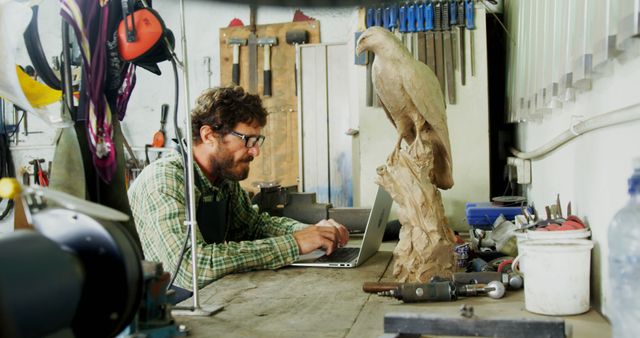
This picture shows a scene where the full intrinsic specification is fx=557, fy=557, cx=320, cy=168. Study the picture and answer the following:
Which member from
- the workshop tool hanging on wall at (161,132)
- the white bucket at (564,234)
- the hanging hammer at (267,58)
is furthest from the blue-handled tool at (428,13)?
the workshop tool hanging on wall at (161,132)

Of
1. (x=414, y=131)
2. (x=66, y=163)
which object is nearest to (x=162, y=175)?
(x=66, y=163)

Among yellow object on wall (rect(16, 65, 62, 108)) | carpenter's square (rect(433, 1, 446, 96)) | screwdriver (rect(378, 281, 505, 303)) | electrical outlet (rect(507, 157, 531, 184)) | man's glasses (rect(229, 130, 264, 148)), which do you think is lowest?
screwdriver (rect(378, 281, 505, 303))

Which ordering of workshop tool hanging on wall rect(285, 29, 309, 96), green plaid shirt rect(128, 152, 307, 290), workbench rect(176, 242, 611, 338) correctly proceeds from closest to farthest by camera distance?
workbench rect(176, 242, 611, 338) < green plaid shirt rect(128, 152, 307, 290) < workshop tool hanging on wall rect(285, 29, 309, 96)

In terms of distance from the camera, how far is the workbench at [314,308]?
1091mm

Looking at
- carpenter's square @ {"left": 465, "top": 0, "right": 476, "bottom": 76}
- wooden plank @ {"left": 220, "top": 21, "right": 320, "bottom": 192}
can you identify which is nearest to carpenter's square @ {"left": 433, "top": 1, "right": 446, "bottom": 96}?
carpenter's square @ {"left": 465, "top": 0, "right": 476, "bottom": 76}

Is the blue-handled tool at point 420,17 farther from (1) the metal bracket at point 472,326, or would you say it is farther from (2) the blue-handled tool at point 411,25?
(1) the metal bracket at point 472,326

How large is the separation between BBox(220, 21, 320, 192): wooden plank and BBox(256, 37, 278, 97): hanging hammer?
0.11 feet

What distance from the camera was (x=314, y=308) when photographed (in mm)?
1264

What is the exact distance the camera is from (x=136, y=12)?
49.9 inches

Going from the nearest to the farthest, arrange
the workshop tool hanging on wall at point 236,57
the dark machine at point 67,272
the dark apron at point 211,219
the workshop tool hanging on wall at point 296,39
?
the dark machine at point 67,272, the dark apron at point 211,219, the workshop tool hanging on wall at point 296,39, the workshop tool hanging on wall at point 236,57

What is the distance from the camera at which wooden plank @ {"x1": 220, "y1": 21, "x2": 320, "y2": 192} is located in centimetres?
421

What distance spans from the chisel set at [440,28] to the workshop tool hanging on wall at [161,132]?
7.52 ft

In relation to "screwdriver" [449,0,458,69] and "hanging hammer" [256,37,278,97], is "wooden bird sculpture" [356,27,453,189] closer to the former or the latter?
"screwdriver" [449,0,458,69]

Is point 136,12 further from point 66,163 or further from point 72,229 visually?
point 72,229
